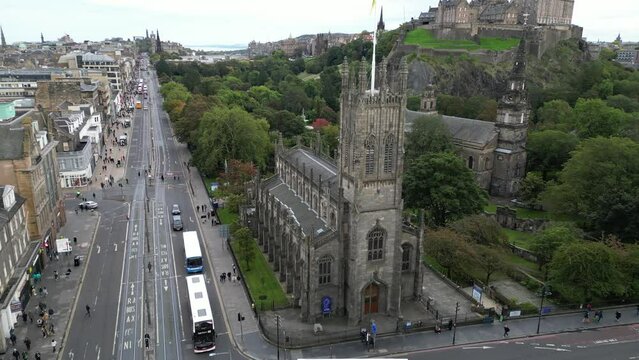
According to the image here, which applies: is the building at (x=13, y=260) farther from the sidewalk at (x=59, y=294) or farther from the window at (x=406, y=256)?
the window at (x=406, y=256)

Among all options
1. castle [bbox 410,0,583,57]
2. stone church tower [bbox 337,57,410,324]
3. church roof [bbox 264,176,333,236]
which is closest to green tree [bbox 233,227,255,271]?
church roof [bbox 264,176,333,236]

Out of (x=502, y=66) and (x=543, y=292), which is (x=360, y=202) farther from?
(x=502, y=66)

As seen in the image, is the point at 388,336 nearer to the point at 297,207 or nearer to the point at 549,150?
the point at 297,207

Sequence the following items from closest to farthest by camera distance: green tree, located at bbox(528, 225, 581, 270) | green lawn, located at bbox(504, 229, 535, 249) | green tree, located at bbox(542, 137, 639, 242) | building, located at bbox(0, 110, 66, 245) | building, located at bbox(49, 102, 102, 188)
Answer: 1. green tree, located at bbox(528, 225, 581, 270)
2. building, located at bbox(0, 110, 66, 245)
3. green tree, located at bbox(542, 137, 639, 242)
4. green lawn, located at bbox(504, 229, 535, 249)
5. building, located at bbox(49, 102, 102, 188)

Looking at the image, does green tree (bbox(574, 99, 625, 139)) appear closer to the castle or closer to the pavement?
the pavement

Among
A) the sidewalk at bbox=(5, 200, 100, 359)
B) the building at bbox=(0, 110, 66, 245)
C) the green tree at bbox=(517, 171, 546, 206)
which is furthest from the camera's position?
the green tree at bbox=(517, 171, 546, 206)

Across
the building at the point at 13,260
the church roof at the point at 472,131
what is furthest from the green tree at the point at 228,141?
the building at the point at 13,260

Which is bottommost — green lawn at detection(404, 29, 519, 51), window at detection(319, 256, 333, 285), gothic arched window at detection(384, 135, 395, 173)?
window at detection(319, 256, 333, 285)
